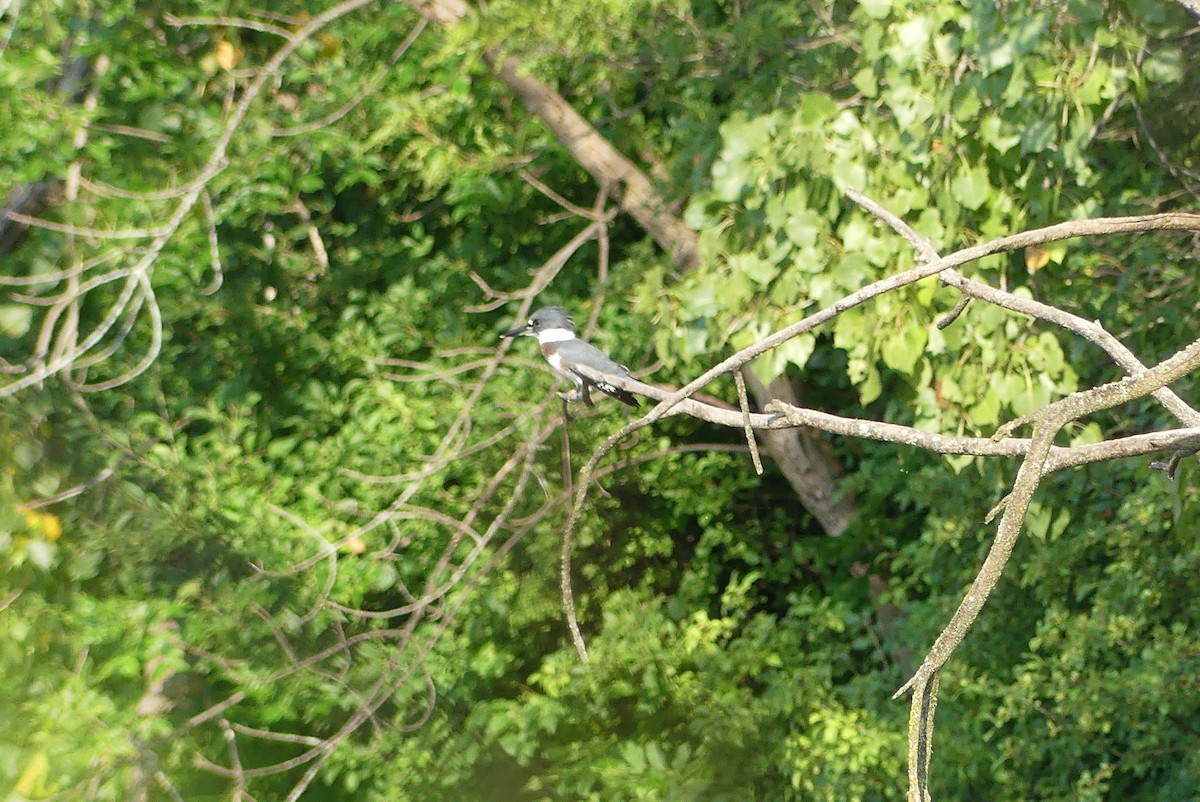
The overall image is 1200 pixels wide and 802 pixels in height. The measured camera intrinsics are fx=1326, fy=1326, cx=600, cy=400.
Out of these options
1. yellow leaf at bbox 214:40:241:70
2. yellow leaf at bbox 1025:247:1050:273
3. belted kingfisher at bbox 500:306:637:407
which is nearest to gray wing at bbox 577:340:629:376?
belted kingfisher at bbox 500:306:637:407

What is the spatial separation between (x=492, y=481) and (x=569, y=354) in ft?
3.42

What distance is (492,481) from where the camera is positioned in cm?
315

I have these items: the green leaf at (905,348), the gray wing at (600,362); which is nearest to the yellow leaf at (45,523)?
the gray wing at (600,362)

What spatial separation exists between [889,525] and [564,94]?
1451mm

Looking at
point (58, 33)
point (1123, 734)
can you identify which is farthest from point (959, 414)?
point (58, 33)

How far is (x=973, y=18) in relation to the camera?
1965mm

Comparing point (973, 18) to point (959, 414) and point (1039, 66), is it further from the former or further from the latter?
point (959, 414)

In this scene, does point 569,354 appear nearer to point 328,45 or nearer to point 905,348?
point 905,348

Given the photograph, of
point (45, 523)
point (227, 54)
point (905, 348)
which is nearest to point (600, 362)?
point (905, 348)

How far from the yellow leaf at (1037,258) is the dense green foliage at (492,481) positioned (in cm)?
5

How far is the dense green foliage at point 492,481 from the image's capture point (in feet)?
8.95

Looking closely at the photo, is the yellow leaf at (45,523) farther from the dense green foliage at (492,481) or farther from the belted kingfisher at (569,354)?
the belted kingfisher at (569,354)

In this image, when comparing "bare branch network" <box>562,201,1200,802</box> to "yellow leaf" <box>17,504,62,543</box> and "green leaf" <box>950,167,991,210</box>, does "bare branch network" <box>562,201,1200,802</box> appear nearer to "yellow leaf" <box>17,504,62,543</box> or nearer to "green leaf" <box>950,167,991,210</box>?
"green leaf" <box>950,167,991,210</box>

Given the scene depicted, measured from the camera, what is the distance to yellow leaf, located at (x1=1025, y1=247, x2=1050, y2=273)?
223 centimetres
